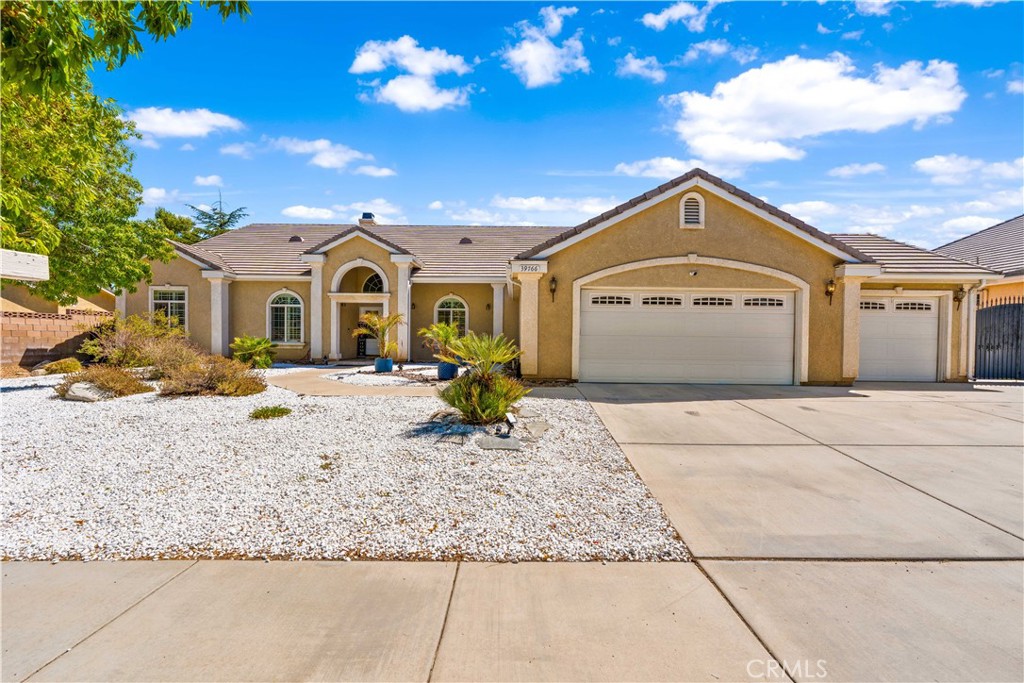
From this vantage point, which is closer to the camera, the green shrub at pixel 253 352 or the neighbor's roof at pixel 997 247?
the green shrub at pixel 253 352

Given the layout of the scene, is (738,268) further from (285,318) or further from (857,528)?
(285,318)

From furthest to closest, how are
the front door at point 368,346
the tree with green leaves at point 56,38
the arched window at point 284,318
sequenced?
the front door at point 368,346
the arched window at point 284,318
the tree with green leaves at point 56,38

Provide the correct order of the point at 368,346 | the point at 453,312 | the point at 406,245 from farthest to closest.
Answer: the point at 406,245 → the point at 368,346 → the point at 453,312

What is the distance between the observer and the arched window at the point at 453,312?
19172 millimetres

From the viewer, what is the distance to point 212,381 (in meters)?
10.5

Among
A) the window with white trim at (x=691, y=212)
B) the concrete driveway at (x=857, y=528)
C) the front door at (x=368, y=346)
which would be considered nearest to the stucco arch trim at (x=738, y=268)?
the window with white trim at (x=691, y=212)

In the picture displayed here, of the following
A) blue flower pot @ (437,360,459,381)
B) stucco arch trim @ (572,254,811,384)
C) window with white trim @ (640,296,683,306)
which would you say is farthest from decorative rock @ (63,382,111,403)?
window with white trim @ (640,296,683,306)

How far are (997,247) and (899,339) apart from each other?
11806 millimetres

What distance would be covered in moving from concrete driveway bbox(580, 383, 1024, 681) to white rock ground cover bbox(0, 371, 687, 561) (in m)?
0.62

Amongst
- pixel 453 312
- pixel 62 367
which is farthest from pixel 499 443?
pixel 62 367

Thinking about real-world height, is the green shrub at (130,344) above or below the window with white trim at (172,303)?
below

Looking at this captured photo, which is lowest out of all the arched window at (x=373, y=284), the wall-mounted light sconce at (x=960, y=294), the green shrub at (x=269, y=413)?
the green shrub at (x=269, y=413)

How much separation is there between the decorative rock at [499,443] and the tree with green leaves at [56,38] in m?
5.36

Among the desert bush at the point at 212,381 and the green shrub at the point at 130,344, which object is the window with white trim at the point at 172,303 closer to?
the green shrub at the point at 130,344
